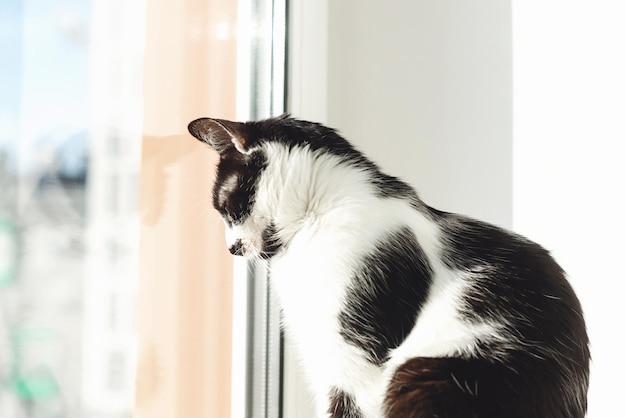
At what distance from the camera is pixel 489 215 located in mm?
1592

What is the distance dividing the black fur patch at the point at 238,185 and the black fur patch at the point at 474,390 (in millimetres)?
305

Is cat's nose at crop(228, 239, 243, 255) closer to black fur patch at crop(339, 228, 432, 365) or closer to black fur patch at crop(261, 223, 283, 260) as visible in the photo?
black fur patch at crop(261, 223, 283, 260)

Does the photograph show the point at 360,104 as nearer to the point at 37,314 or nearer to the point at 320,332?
the point at 320,332

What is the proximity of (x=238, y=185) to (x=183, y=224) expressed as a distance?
0.69 ft

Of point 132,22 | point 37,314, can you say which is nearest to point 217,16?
point 132,22

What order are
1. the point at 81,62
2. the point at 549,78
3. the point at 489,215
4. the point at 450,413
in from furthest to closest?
the point at 489,215 < the point at 549,78 < the point at 81,62 < the point at 450,413

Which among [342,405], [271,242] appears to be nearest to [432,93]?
[271,242]

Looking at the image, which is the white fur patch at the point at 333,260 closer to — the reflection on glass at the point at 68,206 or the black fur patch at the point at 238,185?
the black fur patch at the point at 238,185

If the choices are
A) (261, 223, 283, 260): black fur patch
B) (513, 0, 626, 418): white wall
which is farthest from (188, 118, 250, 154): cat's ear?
(513, 0, 626, 418): white wall

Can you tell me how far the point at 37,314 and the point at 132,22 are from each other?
17.2 inches

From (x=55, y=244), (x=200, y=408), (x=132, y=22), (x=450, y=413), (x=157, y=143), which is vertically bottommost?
(x=200, y=408)

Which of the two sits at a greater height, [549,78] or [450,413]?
[549,78]

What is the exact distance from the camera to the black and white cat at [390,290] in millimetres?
809

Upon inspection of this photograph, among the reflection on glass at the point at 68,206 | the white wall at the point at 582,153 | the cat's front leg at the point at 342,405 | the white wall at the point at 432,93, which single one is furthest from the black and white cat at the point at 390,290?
the white wall at the point at 432,93
